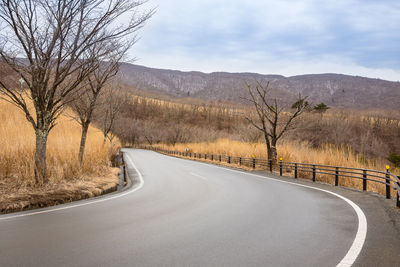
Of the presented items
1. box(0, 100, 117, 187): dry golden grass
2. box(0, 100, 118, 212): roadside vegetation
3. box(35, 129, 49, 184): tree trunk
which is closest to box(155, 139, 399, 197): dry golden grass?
box(0, 100, 118, 212): roadside vegetation

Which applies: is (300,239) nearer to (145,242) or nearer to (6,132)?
(145,242)

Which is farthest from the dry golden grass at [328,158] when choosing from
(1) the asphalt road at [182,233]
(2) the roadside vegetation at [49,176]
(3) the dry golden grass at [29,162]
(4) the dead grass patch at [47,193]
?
(3) the dry golden grass at [29,162]

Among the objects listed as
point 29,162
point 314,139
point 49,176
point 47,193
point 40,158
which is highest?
point 40,158

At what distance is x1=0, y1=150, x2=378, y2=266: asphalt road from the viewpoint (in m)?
4.24

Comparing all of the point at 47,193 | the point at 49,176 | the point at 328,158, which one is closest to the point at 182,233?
the point at 47,193

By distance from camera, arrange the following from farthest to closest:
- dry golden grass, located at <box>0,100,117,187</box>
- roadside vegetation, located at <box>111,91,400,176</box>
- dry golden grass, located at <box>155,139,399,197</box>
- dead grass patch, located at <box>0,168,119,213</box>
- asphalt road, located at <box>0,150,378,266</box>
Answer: roadside vegetation, located at <box>111,91,400,176</box>
dry golden grass, located at <box>155,139,399,197</box>
dry golden grass, located at <box>0,100,117,187</box>
dead grass patch, located at <box>0,168,119,213</box>
asphalt road, located at <box>0,150,378,266</box>

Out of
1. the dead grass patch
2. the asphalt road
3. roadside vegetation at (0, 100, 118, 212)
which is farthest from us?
roadside vegetation at (0, 100, 118, 212)

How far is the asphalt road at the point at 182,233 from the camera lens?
13.9ft

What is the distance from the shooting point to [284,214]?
7.29 metres

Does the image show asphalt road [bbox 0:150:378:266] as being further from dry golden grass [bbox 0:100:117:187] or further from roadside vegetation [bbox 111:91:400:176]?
roadside vegetation [bbox 111:91:400:176]

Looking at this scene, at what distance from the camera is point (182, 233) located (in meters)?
5.50

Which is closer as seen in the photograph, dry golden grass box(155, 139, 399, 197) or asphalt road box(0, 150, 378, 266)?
asphalt road box(0, 150, 378, 266)

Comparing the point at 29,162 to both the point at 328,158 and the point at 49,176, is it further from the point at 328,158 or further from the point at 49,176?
the point at 328,158

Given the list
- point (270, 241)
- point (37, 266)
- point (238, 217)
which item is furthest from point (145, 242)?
point (238, 217)
